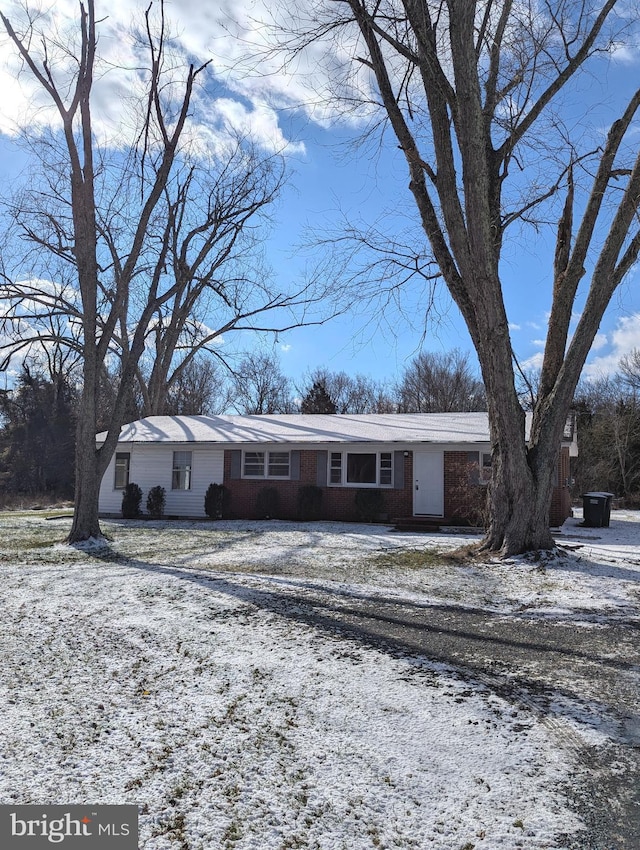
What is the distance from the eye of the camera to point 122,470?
68.9ft

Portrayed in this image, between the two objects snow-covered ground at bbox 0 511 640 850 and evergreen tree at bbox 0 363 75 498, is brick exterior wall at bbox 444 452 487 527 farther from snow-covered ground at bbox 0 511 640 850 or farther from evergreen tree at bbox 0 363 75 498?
evergreen tree at bbox 0 363 75 498

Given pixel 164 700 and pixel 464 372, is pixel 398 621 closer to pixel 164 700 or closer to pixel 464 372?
pixel 164 700

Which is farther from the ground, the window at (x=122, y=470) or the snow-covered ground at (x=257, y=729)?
the window at (x=122, y=470)

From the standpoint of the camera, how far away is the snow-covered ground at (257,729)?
8.89ft

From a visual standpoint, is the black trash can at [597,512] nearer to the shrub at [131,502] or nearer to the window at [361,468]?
the window at [361,468]

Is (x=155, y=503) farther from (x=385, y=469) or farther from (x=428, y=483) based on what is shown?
(x=428, y=483)

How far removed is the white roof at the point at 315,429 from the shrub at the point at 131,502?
5.39 ft

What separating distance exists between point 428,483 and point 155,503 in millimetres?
8961

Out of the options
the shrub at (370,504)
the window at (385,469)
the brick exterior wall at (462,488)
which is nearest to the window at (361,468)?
the window at (385,469)

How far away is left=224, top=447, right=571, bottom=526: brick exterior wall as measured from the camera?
675 inches

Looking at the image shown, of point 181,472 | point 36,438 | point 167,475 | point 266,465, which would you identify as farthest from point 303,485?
point 36,438

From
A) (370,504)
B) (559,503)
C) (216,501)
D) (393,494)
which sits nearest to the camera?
(559,503)

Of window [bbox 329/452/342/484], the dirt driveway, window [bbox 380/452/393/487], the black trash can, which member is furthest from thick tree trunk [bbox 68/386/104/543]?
the black trash can

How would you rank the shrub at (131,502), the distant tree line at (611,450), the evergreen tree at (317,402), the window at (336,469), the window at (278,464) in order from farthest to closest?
the evergreen tree at (317,402), the distant tree line at (611,450), the shrub at (131,502), the window at (278,464), the window at (336,469)
